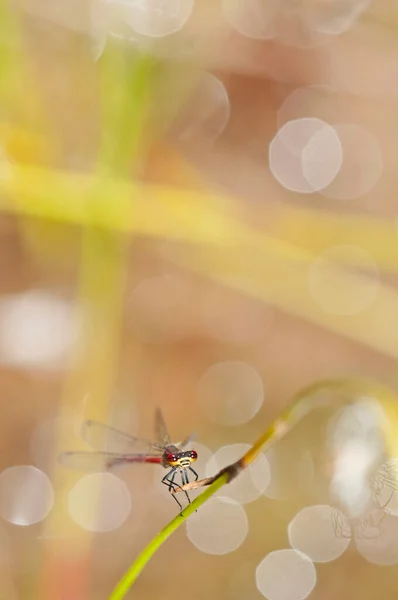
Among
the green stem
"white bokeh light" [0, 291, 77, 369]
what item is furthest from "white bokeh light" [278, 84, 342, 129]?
the green stem

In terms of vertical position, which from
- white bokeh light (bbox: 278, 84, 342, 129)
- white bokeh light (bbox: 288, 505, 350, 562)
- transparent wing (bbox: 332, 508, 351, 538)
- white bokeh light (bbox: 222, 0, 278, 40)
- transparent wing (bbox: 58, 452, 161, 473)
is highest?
white bokeh light (bbox: 222, 0, 278, 40)

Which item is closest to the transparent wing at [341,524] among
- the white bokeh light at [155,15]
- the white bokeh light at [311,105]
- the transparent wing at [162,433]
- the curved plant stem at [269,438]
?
the curved plant stem at [269,438]

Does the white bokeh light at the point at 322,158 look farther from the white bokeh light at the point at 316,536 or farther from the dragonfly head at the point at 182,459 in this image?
the dragonfly head at the point at 182,459

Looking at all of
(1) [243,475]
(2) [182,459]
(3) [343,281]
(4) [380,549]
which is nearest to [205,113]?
(3) [343,281]

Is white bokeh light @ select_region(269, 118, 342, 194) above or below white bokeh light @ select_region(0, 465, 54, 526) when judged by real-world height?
above

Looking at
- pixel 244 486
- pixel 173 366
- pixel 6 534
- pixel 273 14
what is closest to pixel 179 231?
pixel 173 366

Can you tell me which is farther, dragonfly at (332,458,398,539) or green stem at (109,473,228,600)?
dragonfly at (332,458,398,539)

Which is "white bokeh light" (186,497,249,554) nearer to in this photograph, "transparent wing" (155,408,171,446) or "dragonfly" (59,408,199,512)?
"dragonfly" (59,408,199,512)
